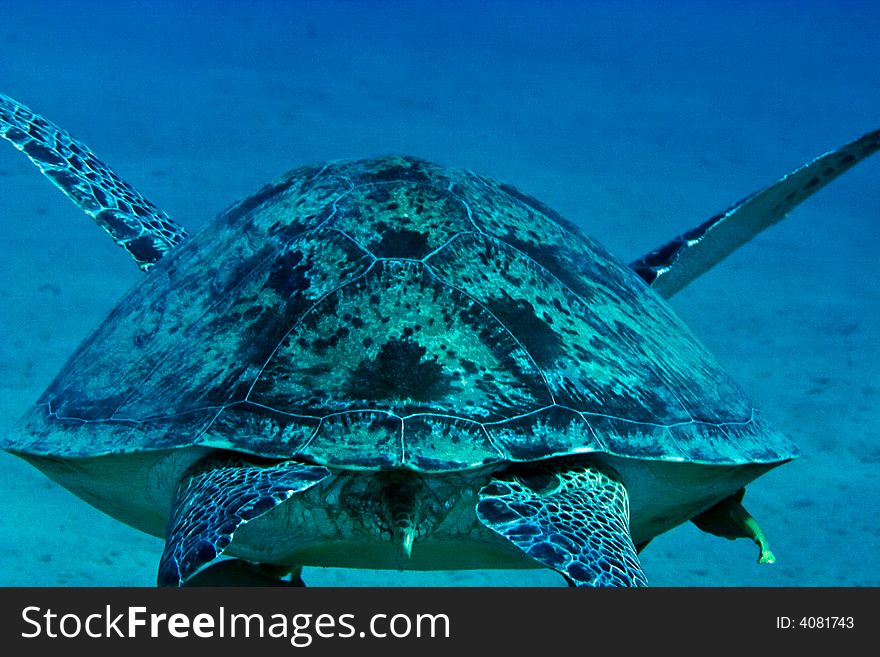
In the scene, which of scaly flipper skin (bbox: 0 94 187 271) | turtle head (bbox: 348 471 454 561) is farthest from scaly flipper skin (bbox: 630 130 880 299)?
scaly flipper skin (bbox: 0 94 187 271)

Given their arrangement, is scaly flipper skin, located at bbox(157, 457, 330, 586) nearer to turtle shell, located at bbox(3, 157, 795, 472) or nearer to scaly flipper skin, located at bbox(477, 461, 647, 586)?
turtle shell, located at bbox(3, 157, 795, 472)

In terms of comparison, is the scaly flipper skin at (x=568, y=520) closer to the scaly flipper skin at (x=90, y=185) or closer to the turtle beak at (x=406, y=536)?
the turtle beak at (x=406, y=536)

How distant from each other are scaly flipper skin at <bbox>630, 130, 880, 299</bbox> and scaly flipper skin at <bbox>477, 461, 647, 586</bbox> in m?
1.48

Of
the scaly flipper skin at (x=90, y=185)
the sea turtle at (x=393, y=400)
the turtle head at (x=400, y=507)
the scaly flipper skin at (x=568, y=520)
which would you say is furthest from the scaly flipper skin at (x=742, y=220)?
the scaly flipper skin at (x=90, y=185)

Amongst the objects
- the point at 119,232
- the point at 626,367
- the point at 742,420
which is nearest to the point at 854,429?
the point at 742,420

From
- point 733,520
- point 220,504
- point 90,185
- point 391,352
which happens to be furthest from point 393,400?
point 90,185

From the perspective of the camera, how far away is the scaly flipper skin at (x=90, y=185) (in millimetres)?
3062

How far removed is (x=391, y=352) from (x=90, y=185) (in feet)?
6.99

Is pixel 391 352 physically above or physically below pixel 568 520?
above

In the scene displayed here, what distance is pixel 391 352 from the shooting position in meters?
1.62

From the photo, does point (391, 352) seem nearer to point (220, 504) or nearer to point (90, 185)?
point (220, 504)

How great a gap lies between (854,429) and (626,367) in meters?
4.23

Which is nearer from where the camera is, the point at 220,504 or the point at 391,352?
the point at 220,504
